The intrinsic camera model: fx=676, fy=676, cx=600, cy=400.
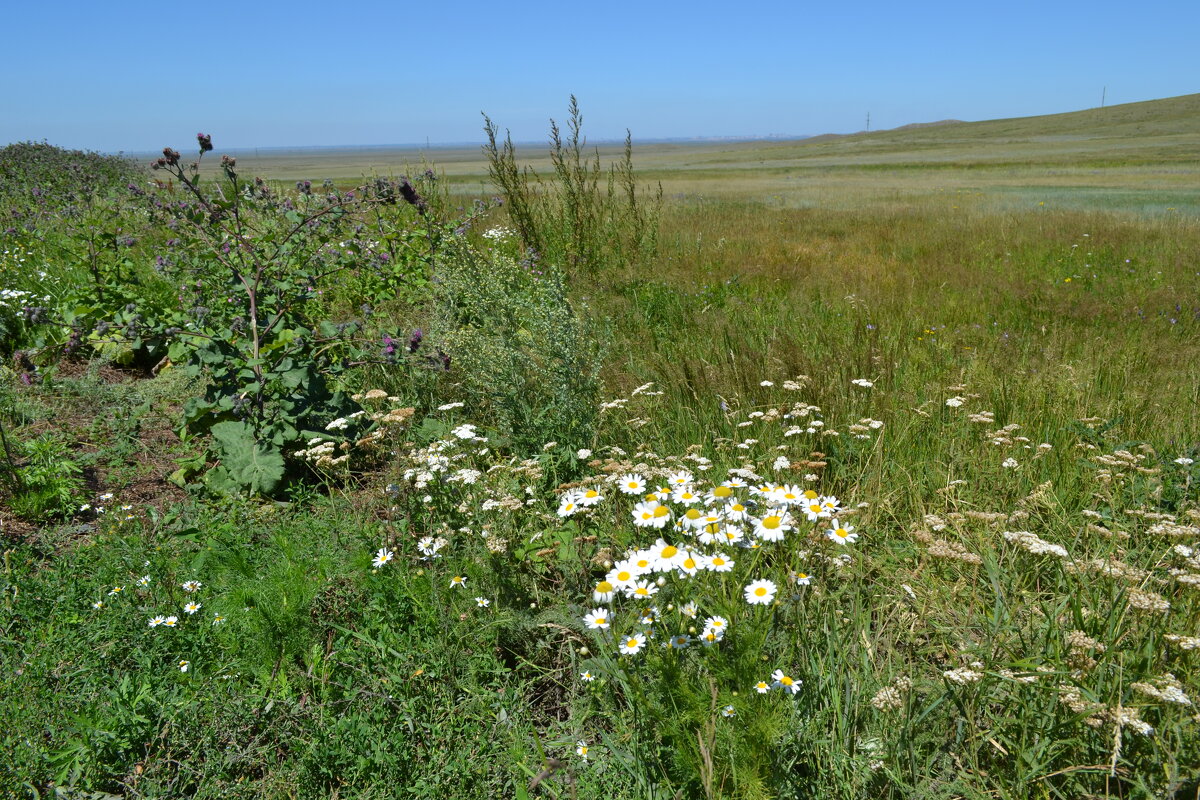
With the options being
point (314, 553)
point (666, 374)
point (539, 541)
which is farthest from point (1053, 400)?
point (314, 553)

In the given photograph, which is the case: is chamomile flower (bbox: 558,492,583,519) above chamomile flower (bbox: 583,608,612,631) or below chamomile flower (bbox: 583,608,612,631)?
above

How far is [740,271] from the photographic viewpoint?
8711mm

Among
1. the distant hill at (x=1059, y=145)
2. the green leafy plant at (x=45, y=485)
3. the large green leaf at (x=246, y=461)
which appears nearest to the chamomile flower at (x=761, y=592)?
the large green leaf at (x=246, y=461)

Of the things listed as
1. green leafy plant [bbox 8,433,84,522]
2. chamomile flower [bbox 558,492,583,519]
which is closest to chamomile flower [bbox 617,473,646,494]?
chamomile flower [bbox 558,492,583,519]

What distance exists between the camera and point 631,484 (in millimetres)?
2434

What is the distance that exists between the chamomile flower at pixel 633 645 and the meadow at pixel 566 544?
0.01 meters

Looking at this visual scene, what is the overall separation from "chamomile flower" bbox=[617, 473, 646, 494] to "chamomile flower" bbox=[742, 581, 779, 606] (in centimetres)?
61

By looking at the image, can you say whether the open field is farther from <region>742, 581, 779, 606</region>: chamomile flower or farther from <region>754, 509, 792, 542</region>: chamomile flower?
<region>742, 581, 779, 606</region>: chamomile flower

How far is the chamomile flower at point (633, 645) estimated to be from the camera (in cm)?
180

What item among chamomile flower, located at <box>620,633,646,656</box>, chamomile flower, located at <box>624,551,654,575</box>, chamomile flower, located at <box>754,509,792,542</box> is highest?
chamomile flower, located at <box>754,509,792,542</box>

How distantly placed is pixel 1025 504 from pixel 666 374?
209 centimetres

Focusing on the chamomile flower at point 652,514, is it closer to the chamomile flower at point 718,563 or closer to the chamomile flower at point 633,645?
the chamomile flower at point 718,563

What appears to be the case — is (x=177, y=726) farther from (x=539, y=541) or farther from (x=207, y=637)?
(x=539, y=541)

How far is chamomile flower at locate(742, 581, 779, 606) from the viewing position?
1.75 meters
